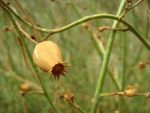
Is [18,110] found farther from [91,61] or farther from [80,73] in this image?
[91,61]

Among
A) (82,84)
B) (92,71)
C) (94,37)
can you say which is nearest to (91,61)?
(92,71)

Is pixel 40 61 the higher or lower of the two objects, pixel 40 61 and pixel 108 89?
the higher

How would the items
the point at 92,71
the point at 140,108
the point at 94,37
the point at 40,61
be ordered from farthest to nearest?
the point at 92,71 → the point at 140,108 → the point at 94,37 → the point at 40,61

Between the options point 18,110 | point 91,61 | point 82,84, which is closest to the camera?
point 18,110

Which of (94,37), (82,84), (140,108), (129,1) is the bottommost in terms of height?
(140,108)

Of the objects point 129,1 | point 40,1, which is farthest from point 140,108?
point 129,1

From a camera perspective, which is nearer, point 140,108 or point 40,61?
point 40,61
